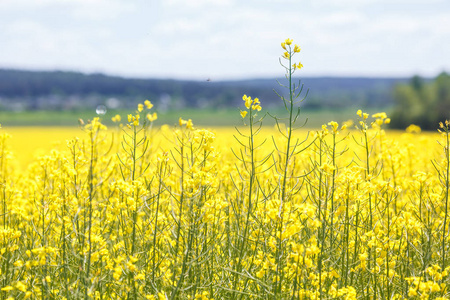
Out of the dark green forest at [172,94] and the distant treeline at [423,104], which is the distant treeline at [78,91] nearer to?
the dark green forest at [172,94]

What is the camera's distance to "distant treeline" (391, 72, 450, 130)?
4173 centimetres

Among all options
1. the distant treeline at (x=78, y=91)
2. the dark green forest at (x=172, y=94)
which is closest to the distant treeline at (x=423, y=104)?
the dark green forest at (x=172, y=94)

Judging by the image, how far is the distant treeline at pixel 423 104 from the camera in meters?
41.7

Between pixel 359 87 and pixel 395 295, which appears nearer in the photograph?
pixel 395 295

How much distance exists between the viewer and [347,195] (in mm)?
3672

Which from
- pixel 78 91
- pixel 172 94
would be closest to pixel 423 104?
pixel 172 94

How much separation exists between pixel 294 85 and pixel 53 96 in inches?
2609

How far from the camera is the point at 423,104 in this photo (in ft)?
148

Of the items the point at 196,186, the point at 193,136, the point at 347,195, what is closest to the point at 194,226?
the point at 196,186

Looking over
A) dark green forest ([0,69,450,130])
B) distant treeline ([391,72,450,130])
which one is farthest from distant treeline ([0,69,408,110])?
distant treeline ([391,72,450,130])

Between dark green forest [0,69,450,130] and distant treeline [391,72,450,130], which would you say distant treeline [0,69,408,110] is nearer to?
dark green forest [0,69,450,130]

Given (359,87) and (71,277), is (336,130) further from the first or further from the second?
(359,87)

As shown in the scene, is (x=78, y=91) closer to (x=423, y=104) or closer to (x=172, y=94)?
(x=172, y=94)

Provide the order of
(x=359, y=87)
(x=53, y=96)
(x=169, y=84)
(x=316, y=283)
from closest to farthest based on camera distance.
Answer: (x=316, y=283), (x=169, y=84), (x=53, y=96), (x=359, y=87)
